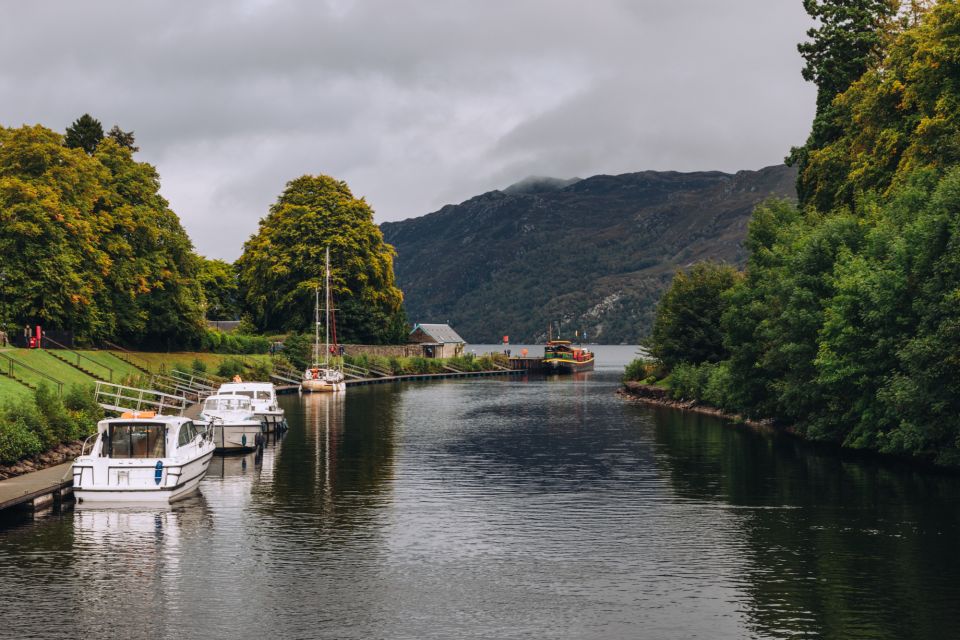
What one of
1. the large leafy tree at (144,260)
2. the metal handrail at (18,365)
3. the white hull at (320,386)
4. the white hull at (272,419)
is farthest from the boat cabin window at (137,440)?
the white hull at (320,386)

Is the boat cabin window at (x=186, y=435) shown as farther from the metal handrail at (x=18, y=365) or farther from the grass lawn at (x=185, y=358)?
the grass lawn at (x=185, y=358)

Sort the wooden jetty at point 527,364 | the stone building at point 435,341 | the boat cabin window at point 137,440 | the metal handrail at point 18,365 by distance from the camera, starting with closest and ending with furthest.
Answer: the boat cabin window at point 137,440 < the metal handrail at point 18,365 < the stone building at point 435,341 < the wooden jetty at point 527,364

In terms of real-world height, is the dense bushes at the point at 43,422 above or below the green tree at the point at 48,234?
below

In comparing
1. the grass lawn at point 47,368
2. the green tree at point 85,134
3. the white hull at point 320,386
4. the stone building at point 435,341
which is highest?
the green tree at point 85,134

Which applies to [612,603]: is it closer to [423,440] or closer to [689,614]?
[689,614]

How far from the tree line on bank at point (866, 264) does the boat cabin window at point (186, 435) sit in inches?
1119

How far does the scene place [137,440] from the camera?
36.7 metres

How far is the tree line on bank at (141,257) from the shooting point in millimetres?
76875

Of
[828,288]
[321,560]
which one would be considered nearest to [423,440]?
[828,288]

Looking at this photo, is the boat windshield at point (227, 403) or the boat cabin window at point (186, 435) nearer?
the boat cabin window at point (186, 435)

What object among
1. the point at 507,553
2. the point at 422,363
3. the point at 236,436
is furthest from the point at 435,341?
the point at 507,553

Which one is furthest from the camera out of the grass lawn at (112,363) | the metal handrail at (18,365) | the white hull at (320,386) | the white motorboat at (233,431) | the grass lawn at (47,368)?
the white hull at (320,386)

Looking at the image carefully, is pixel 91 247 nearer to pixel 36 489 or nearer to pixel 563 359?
pixel 36 489

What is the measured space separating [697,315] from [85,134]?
206 feet
